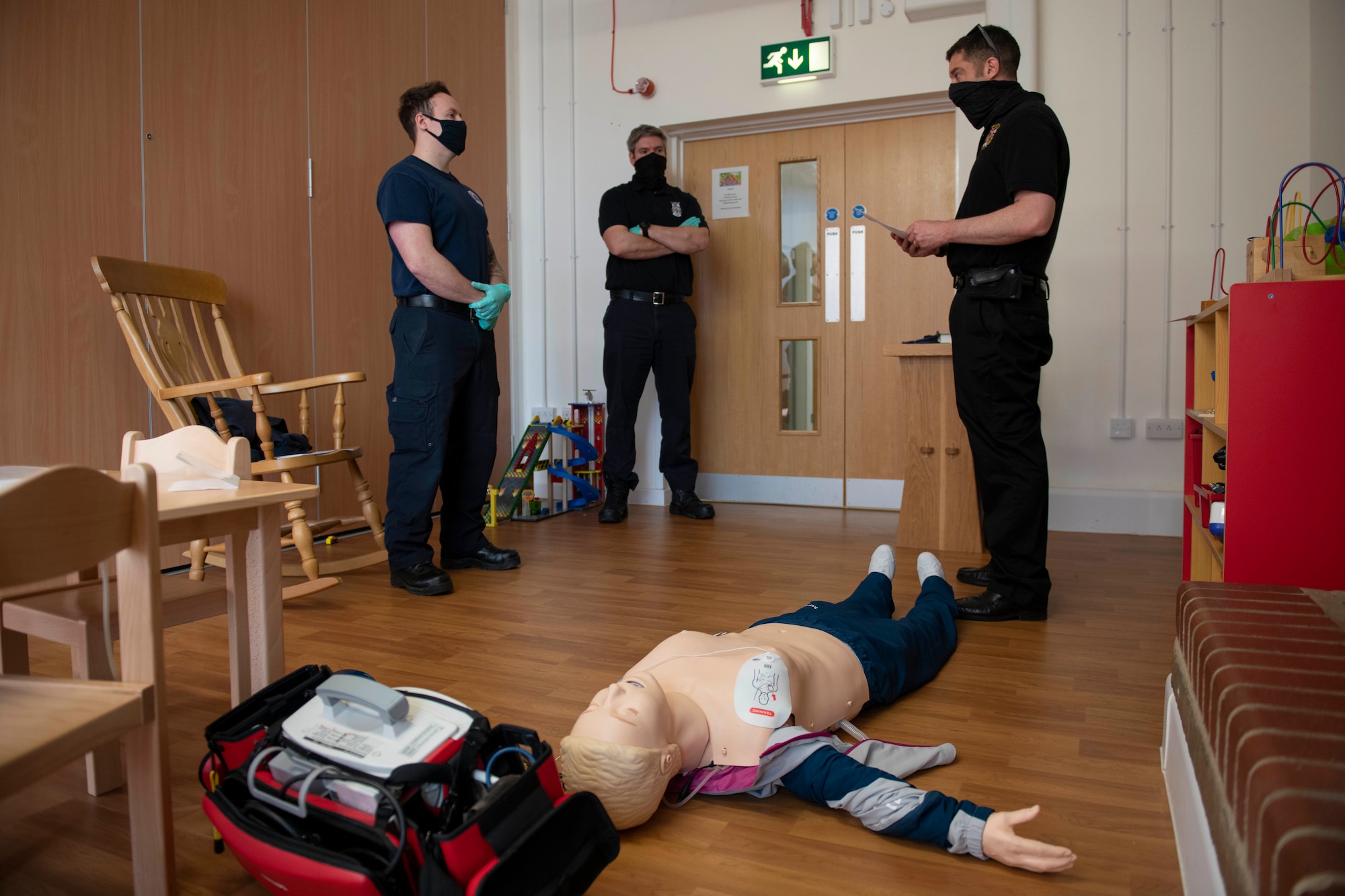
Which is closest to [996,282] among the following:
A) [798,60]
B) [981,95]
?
[981,95]

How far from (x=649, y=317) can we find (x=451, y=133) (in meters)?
1.39

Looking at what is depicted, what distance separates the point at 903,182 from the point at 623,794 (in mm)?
3441

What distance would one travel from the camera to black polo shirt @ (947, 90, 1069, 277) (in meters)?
1.98

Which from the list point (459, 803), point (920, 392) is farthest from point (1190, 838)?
point (920, 392)

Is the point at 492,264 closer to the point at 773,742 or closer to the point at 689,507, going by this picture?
the point at 689,507

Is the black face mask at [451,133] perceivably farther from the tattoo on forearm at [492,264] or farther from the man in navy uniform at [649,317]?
the man in navy uniform at [649,317]

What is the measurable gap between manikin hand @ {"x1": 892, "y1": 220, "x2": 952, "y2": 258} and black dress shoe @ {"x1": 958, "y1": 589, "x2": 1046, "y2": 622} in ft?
2.97

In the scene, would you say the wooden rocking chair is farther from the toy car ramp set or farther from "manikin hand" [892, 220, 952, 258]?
"manikin hand" [892, 220, 952, 258]

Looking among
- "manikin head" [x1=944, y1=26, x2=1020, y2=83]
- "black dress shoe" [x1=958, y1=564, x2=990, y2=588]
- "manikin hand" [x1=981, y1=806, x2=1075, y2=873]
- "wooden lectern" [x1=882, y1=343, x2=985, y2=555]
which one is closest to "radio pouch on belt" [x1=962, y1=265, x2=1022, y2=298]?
"manikin head" [x1=944, y1=26, x2=1020, y2=83]

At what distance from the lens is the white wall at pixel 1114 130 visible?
3178 millimetres

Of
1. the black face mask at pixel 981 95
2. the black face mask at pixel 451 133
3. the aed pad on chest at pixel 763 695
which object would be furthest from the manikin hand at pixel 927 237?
the black face mask at pixel 451 133

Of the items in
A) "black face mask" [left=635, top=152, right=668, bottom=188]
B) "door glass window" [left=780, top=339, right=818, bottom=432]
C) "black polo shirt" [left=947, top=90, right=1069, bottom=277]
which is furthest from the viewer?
"door glass window" [left=780, top=339, right=818, bottom=432]

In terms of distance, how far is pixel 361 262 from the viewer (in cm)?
351

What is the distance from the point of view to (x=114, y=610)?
1279 millimetres
